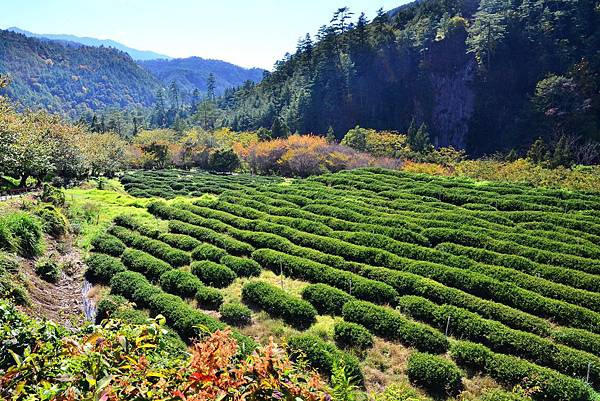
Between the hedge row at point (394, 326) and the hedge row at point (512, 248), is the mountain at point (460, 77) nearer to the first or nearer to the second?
the hedge row at point (512, 248)

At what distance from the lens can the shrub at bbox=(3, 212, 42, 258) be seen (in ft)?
62.7

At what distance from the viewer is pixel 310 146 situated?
57.9m

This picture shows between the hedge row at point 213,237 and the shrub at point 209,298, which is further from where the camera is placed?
the hedge row at point 213,237

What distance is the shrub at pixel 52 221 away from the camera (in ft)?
77.6

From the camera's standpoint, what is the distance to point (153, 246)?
21.8 metres

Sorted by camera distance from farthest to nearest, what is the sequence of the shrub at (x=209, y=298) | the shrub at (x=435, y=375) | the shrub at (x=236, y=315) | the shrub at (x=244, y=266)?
the shrub at (x=244, y=266) → the shrub at (x=209, y=298) → the shrub at (x=236, y=315) → the shrub at (x=435, y=375)

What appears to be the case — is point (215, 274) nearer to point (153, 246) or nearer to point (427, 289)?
point (153, 246)

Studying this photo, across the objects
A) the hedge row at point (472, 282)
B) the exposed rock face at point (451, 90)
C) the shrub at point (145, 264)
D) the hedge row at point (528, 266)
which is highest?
the exposed rock face at point (451, 90)

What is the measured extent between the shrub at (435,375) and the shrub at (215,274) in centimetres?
906

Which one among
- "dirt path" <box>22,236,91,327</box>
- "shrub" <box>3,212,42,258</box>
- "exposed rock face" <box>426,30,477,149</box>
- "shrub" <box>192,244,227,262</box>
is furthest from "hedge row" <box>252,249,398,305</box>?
"exposed rock face" <box>426,30,477,149</box>

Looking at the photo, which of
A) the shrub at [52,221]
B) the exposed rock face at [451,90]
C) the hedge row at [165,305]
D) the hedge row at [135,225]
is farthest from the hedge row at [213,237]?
the exposed rock face at [451,90]

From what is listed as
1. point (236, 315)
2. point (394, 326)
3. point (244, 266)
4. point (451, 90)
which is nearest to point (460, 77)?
point (451, 90)

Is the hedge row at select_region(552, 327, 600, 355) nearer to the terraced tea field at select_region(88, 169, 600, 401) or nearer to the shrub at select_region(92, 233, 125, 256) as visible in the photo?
the terraced tea field at select_region(88, 169, 600, 401)

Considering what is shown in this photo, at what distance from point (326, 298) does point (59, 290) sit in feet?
41.1
